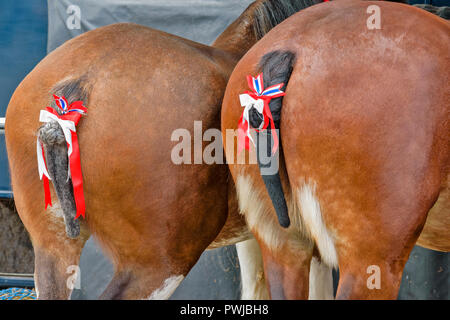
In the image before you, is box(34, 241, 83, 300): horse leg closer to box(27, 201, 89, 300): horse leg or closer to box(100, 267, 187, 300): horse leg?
box(27, 201, 89, 300): horse leg

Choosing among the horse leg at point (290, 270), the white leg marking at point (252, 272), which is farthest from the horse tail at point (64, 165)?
the white leg marking at point (252, 272)

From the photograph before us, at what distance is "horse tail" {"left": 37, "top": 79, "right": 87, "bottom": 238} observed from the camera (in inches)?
68.5

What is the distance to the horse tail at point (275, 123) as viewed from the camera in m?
1.41

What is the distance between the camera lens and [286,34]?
149 cm

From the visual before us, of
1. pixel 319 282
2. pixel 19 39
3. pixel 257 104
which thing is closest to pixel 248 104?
pixel 257 104

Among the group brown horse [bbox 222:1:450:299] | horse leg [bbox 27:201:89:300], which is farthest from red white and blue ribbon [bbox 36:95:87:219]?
brown horse [bbox 222:1:450:299]

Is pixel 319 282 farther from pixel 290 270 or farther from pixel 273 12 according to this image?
pixel 273 12

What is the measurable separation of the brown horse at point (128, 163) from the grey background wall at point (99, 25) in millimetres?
1380

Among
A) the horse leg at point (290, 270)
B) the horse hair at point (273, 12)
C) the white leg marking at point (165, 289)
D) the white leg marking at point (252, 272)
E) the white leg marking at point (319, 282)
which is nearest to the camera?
the horse leg at point (290, 270)

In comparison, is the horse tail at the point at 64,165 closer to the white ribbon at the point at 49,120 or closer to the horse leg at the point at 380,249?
the white ribbon at the point at 49,120

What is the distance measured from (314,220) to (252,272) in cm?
131

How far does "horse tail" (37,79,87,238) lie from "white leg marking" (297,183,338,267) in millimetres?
815

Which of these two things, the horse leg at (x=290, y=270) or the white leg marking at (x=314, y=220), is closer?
the white leg marking at (x=314, y=220)
